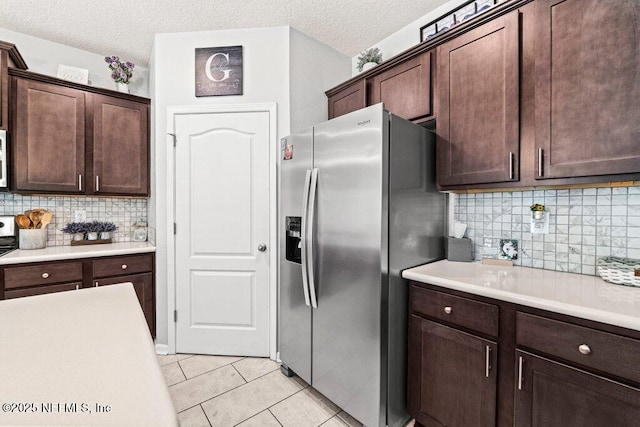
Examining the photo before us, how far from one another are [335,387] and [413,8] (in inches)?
106

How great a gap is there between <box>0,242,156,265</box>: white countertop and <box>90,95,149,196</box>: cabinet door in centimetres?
50

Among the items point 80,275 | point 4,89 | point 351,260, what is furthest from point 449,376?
point 4,89

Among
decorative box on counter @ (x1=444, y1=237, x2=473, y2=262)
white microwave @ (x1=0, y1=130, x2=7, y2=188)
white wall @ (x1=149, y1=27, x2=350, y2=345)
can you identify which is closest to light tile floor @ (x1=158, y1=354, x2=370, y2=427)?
white wall @ (x1=149, y1=27, x2=350, y2=345)

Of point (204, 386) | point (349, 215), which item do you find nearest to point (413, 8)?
point (349, 215)

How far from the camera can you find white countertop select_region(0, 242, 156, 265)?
2.10 m

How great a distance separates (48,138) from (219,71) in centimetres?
147

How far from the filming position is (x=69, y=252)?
7.72ft

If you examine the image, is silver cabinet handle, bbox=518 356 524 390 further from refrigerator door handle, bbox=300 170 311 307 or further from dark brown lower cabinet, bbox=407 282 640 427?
refrigerator door handle, bbox=300 170 311 307

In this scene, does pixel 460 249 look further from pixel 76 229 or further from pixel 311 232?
pixel 76 229

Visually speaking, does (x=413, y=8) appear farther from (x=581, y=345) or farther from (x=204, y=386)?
(x=204, y=386)

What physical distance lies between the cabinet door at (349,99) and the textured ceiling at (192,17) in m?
0.52

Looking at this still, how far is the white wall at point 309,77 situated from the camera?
251 centimetres

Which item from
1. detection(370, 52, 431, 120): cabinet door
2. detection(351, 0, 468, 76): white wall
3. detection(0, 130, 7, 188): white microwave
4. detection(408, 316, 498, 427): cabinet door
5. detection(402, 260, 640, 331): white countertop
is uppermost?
detection(351, 0, 468, 76): white wall

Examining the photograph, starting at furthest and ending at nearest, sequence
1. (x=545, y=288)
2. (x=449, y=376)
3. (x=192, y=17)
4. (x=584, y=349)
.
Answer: (x=192, y=17) → (x=449, y=376) → (x=545, y=288) → (x=584, y=349)
